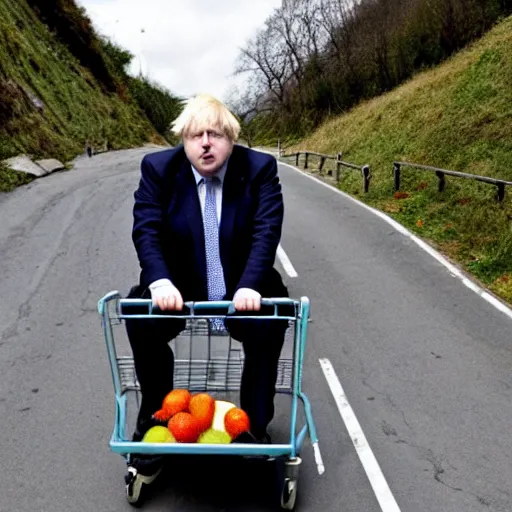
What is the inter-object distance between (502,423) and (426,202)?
400 inches

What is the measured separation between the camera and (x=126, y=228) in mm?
11812

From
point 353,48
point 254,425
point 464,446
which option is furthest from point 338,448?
point 353,48

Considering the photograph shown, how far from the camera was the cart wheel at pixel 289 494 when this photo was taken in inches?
141

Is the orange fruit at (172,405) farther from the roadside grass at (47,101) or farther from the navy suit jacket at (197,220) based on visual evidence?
the roadside grass at (47,101)

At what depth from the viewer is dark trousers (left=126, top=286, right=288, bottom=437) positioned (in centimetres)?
343

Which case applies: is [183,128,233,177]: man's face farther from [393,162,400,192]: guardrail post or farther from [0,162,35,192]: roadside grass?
[393,162,400,192]: guardrail post

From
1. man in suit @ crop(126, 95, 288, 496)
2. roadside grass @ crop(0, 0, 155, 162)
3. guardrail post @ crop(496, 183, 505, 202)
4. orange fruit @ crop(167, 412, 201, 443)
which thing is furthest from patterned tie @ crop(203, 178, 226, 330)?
roadside grass @ crop(0, 0, 155, 162)

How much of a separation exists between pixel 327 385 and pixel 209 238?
243 centimetres

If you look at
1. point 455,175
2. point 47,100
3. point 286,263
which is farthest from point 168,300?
point 47,100

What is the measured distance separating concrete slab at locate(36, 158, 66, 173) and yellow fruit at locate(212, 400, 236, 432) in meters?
18.2

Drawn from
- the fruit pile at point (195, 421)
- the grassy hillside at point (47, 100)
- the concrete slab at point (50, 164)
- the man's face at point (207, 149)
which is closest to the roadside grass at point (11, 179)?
the grassy hillside at point (47, 100)

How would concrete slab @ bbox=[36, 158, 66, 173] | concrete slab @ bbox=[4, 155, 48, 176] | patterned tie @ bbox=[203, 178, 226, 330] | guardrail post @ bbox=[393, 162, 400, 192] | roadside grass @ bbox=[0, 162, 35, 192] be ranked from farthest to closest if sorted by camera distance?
concrete slab @ bbox=[36, 158, 66, 173], concrete slab @ bbox=[4, 155, 48, 176], guardrail post @ bbox=[393, 162, 400, 192], roadside grass @ bbox=[0, 162, 35, 192], patterned tie @ bbox=[203, 178, 226, 330]

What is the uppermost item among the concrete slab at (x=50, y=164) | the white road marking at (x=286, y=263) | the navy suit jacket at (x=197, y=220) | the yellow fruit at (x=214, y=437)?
the navy suit jacket at (x=197, y=220)

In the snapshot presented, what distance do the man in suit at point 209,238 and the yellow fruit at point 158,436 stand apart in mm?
110
